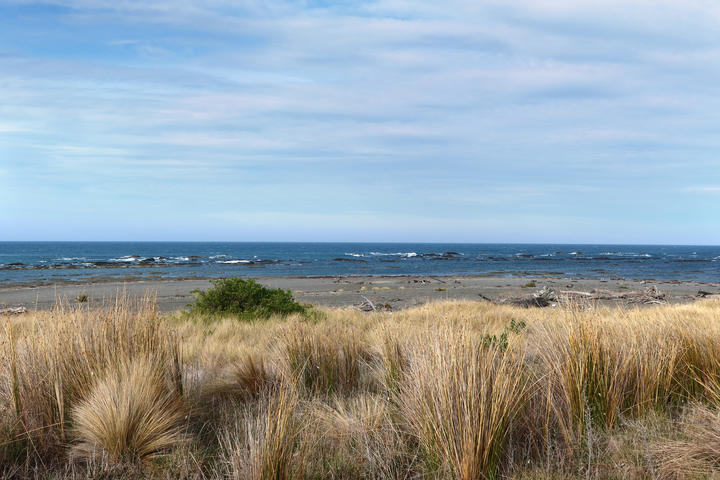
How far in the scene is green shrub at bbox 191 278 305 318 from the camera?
11368mm

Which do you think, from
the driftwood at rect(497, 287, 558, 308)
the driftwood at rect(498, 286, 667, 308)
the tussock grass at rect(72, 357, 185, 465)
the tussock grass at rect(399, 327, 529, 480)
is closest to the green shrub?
the tussock grass at rect(72, 357, 185, 465)

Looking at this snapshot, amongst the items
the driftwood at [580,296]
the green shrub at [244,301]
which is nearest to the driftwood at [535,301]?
the driftwood at [580,296]

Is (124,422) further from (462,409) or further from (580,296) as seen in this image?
(580,296)

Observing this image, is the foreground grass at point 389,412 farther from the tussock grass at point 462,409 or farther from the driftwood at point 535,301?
the driftwood at point 535,301

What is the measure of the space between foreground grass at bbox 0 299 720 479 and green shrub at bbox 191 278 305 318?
6.04 metres

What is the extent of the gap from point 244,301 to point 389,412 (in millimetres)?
8173

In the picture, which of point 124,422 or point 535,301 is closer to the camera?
point 124,422

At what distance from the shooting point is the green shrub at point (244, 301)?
448 inches

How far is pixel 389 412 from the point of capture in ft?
13.5

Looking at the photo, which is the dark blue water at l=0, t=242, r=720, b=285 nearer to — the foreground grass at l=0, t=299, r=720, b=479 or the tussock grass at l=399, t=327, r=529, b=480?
the foreground grass at l=0, t=299, r=720, b=479

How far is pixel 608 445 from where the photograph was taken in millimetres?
3639

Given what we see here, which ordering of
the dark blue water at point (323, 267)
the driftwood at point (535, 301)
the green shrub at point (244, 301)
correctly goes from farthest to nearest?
the dark blue water at point (323, 267) < the driftwood at point (535, 301) < the green shrub at point (244, 301)

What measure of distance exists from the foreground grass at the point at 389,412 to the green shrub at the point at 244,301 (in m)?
6.04

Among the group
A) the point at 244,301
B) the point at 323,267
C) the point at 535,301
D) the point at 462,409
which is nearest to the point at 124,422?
the point at 462,409
